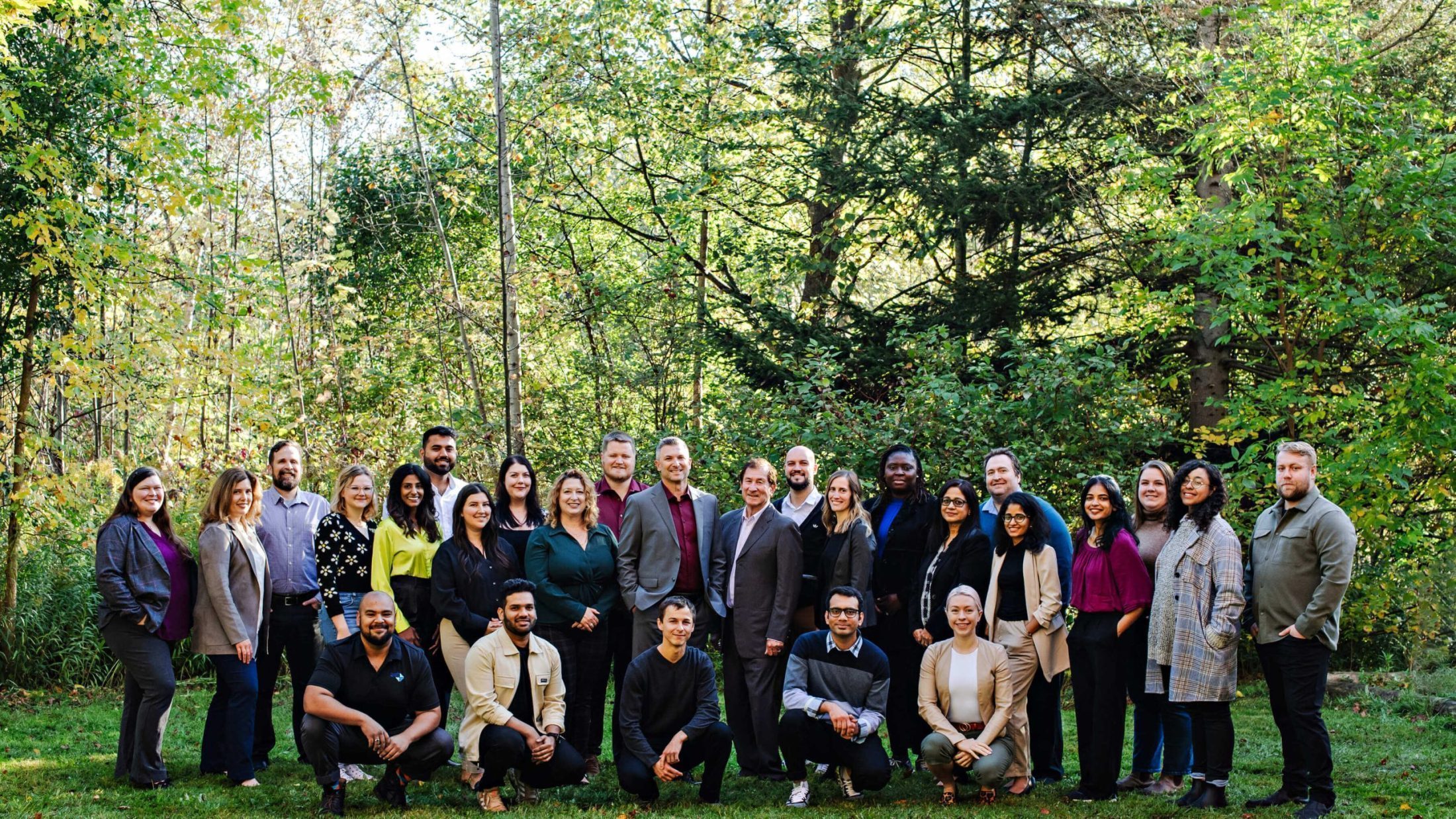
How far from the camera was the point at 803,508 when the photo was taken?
22.7 ft

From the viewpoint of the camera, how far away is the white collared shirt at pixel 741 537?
6.62 metres

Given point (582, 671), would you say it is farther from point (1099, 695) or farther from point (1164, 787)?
point (1164, 787)

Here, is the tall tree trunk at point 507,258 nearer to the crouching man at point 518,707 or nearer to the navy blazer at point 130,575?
the navy blazer at point 130,575

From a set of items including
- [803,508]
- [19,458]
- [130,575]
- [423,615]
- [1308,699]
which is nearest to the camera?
[1308,699]

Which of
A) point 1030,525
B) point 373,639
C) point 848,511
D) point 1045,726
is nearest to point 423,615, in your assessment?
point 373,639

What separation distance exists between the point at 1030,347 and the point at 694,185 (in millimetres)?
5122

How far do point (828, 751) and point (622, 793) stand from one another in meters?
1.12

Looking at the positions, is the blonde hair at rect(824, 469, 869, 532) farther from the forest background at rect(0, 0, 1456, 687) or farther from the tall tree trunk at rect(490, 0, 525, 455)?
the tall tree trunk at rect(490, 0, 525, 455)

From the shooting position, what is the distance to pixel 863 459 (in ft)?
33.4

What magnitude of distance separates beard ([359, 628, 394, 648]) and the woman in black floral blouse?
50 centimetres

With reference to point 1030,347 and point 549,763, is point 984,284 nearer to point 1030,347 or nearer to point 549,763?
point 1030,347

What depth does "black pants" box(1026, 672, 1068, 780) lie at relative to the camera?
643 centimetres

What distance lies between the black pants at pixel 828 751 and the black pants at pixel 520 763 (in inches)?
43.0

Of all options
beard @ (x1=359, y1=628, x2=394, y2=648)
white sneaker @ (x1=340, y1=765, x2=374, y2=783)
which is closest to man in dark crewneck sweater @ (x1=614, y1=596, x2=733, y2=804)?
beard @ (x1=359, y1=628, x2=394, y2=648)
